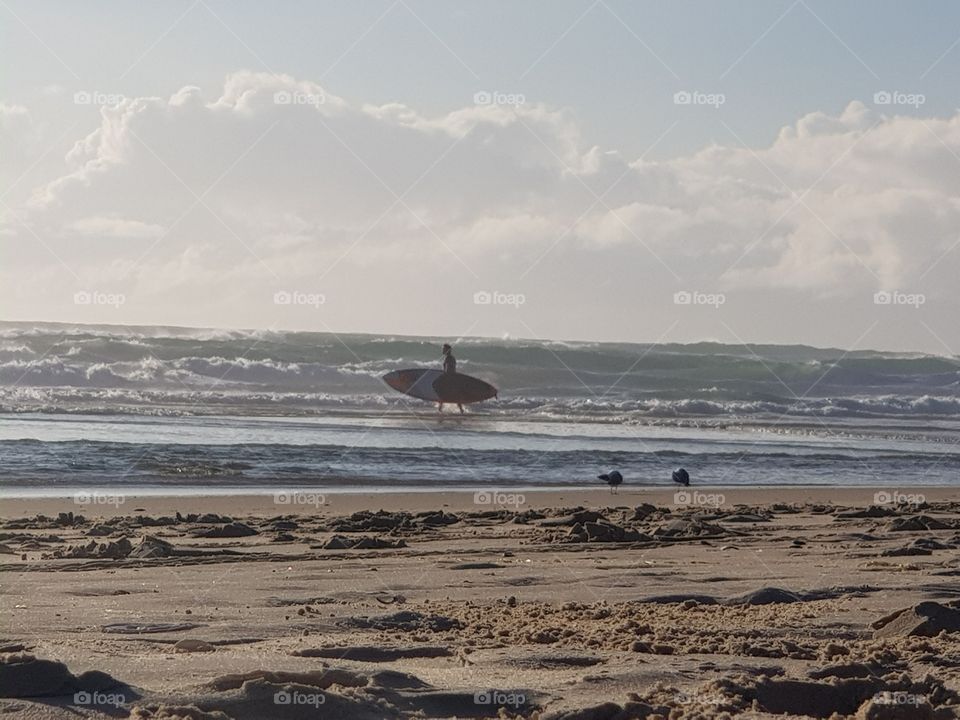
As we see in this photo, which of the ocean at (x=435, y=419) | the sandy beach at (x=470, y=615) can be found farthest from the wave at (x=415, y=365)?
the sandy beach at (x=470, y=615)

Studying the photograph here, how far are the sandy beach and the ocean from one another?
15.0ft

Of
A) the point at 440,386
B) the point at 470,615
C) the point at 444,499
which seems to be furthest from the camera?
the point at 440,386

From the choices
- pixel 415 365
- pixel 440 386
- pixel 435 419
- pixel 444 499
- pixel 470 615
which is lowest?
pixel 470 615

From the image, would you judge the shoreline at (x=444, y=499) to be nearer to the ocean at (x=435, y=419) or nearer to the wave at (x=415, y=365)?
the ocean at (x=435, y=419)

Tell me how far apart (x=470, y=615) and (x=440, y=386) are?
25410 mm

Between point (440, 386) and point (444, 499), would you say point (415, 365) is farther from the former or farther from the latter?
point (444, 499)

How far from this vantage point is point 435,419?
27.1 meters

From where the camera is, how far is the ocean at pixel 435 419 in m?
16.3

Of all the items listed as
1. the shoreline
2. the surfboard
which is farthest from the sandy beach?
the surfboard

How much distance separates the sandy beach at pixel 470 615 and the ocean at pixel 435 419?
4565 millimetres

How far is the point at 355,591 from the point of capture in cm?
720

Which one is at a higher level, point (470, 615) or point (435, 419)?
point (435, 419)

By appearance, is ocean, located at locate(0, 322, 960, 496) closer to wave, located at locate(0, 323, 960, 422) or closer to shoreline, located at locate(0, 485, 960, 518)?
wave, located at locate(0, 323, 960, 422)

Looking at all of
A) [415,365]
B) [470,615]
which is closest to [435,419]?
[415,365]
